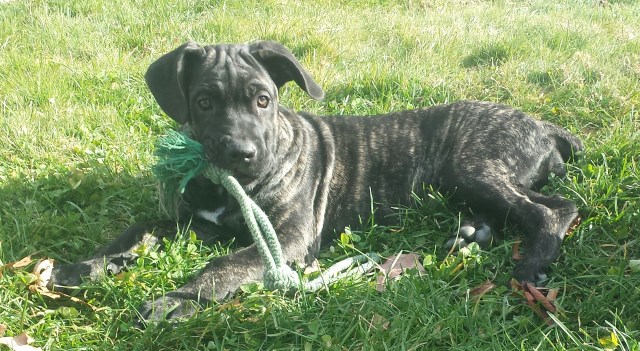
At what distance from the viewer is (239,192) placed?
3820 millimetres

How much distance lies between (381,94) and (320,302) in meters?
3.15

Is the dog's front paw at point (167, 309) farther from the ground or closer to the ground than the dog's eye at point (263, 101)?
closer to the ground

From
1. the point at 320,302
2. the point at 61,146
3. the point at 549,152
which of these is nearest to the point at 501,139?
the point at 549,152

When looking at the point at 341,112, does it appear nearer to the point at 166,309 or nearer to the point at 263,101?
the point at 263,101

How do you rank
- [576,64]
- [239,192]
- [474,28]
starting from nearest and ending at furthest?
[239,192] → [576,64] → [474,28]

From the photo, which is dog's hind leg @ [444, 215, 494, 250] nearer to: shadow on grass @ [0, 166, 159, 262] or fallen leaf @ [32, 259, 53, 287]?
shadow on grass @ [0, 166, 159, 262]

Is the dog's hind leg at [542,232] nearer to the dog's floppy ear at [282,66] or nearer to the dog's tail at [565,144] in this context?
the dog's tail at [565,144]

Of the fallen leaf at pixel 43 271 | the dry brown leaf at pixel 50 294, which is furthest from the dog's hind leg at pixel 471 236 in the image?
the fallen leaf at pixel 43 271

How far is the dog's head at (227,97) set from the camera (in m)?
3.87

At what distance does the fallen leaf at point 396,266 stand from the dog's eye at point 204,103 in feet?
4.62

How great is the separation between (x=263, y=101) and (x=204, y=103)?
36 cm

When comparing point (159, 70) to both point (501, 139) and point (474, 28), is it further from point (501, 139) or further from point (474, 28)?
point (474, 28)

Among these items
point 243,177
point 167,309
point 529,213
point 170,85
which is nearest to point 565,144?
point 529,213

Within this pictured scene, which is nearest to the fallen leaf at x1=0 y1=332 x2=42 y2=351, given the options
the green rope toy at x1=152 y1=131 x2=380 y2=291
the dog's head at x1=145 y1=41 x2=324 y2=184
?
the green rope toy at x1=152 y1=131 x2=380 y2=291
